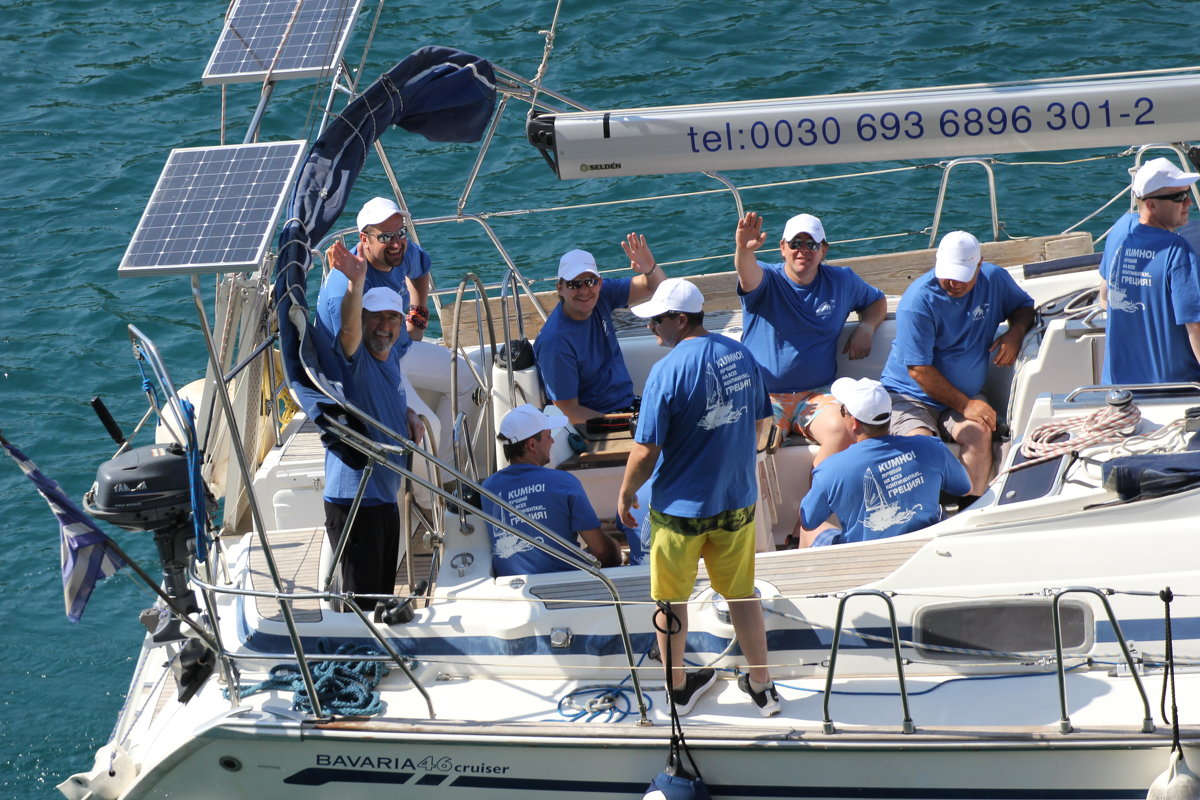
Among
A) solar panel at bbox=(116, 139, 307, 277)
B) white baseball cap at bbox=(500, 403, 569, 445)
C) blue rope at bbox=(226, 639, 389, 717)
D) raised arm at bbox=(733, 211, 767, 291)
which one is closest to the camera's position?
solar panel at bbox=(116, 139, 307, 277)

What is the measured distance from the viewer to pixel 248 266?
415cm

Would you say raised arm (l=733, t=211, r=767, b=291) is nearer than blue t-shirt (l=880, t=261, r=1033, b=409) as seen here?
Yes

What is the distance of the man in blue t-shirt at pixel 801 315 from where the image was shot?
6.33 meters

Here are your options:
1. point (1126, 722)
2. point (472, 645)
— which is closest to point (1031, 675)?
point (1126, 722)

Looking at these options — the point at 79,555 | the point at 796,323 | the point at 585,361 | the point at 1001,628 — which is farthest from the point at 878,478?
the point at 79,555

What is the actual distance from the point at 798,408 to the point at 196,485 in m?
2.77

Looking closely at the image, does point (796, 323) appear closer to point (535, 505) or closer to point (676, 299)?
point (535, 505)

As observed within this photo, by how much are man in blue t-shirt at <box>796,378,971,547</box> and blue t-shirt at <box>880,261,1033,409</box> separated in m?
0.93

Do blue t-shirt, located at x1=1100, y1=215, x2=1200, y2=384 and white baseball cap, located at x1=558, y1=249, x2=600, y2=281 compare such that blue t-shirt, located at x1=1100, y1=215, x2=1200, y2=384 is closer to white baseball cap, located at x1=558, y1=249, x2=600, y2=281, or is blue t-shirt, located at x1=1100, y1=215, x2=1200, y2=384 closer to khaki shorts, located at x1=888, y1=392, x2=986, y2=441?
khaki shorts, located at x1=888, y1=392, x2=986, y2=441

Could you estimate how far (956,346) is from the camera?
6027 millimetres

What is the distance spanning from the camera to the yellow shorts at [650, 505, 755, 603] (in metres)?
4.56

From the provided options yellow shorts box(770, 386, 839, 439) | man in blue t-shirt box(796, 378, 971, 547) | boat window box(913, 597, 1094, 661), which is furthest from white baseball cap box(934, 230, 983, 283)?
boat window box(913, 597, 1094, 661)

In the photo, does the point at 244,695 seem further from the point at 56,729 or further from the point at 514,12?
the point at 514,12

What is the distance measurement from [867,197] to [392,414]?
643 cm
